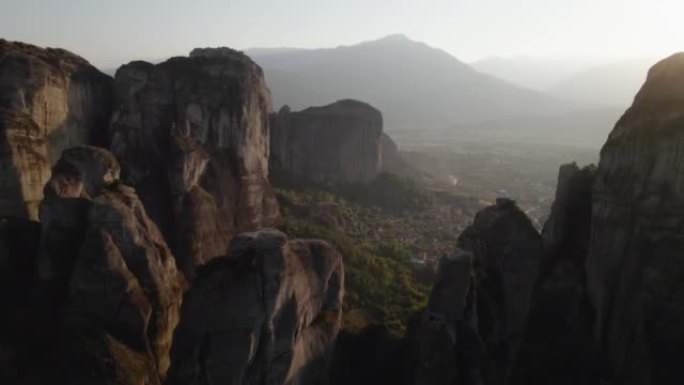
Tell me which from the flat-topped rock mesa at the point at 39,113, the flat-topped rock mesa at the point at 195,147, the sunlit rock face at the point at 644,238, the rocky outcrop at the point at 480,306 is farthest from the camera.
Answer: the flat-topped rock mesa at the point at 195,147

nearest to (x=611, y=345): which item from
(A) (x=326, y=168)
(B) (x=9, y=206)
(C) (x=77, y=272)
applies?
(C) (x=77, y=272)

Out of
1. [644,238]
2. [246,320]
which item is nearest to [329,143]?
[644,238]

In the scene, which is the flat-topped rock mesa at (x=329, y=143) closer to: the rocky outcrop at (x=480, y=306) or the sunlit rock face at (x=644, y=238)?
the rocky outcrop at (x=480, y=306)

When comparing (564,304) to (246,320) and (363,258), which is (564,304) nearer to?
(246,320)

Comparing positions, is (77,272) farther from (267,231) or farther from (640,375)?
(640,375)

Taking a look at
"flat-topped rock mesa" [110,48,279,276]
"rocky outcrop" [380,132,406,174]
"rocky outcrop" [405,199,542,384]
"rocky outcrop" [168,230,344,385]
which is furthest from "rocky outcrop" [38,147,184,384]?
"rocky outcrop" [380,132,406,174]

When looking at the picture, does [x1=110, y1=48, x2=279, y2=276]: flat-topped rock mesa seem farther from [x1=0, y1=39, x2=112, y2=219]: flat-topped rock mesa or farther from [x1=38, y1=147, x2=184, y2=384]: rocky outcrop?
[x1=38, y1=147, x2=184, y2=384]: rocky outcrop

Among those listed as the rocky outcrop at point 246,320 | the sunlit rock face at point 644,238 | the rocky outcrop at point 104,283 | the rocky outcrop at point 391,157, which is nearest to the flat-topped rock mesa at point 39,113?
the rocky outcrop at point 104,283
